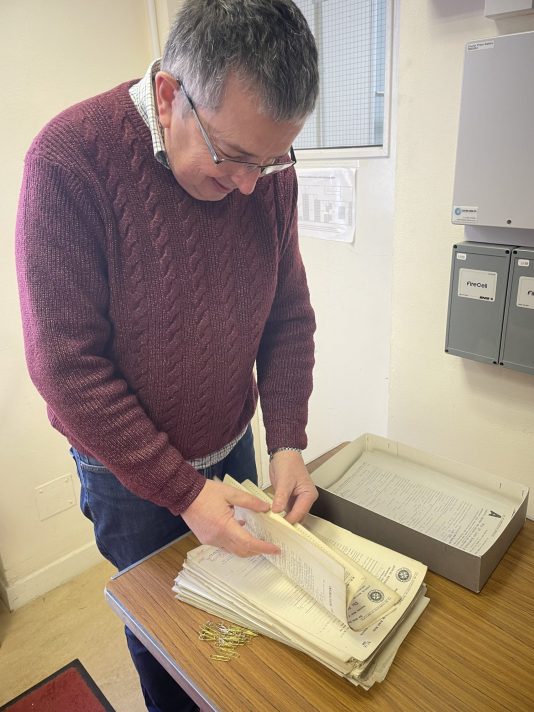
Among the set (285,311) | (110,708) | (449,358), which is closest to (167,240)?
(285,311)

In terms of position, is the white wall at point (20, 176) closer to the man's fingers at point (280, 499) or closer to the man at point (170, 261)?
the man at point (170, 261)

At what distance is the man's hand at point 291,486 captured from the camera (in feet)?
3.16

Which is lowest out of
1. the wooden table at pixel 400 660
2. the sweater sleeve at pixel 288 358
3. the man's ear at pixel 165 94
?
the wooden table at pixel 400 660

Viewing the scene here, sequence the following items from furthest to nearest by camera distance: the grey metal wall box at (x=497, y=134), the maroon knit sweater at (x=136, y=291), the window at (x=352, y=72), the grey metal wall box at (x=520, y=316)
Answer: the window at (x=352, y=72) → the grey metal wall box at (x=520, y=316) → the grey metal wall box at (x=497, y=134) → the maroon knit sweater at (x=136, y=291)

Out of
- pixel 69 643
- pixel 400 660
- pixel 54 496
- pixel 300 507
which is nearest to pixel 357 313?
pixel 300 507

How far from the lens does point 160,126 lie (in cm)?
81

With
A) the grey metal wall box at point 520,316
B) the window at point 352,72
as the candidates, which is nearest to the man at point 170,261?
the grey metal wall box at point 520,316

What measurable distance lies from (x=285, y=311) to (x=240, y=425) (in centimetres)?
26

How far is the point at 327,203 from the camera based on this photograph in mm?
1578

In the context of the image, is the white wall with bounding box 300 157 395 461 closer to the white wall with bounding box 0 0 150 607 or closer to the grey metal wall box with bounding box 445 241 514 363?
the grey metal wall box with bounding box 445 241 514 363

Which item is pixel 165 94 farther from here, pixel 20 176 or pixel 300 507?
pixel 20 176

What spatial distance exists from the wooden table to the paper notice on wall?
97 centimetres

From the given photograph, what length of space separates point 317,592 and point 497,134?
828 millimetres

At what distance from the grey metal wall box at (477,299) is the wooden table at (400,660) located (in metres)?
0.44
